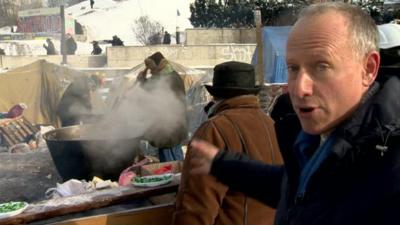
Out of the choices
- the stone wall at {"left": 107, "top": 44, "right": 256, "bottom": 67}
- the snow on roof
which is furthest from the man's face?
the snow on roof

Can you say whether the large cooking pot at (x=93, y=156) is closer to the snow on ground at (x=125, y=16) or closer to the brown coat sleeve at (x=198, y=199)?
the brown coat sleeve at (x=198, y=199)

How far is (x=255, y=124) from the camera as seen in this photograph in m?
2.58

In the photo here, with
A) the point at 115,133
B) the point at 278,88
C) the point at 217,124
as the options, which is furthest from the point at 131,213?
the point at 278,88

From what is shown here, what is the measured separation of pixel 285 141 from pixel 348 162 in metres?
0.37

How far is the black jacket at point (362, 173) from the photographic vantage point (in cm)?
115

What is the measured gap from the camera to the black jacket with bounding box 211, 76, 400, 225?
115 cm

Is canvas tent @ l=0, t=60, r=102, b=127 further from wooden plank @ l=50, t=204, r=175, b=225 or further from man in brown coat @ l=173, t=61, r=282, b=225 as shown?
man in brown coat @ l=173, t=61, r=282, b=225

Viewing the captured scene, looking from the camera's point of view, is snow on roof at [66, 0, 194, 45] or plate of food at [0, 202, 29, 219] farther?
snow on roof at [66, 0, 194, 45]

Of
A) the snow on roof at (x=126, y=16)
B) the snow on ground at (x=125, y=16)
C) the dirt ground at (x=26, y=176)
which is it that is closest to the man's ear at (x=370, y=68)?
the dirt ground at (x=26, y=176)

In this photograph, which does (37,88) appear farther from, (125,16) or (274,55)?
(125,16)

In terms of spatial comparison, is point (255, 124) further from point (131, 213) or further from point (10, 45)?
point (10, 45)

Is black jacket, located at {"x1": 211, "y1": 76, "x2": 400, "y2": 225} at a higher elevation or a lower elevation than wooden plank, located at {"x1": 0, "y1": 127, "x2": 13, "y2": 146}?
higher

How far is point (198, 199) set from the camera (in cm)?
233

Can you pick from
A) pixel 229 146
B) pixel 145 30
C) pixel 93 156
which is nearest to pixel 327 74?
pixel 229 146
